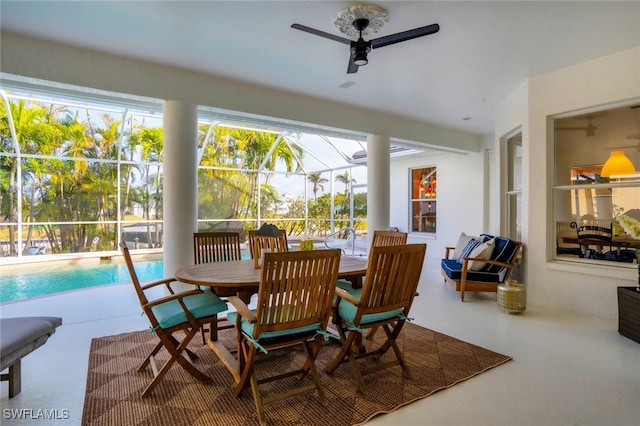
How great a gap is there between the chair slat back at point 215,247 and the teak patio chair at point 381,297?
1614 millimetres

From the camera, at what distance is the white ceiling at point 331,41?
279cm

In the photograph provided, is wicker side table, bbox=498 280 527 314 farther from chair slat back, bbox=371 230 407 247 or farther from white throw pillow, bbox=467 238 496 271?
chair slat back, bbox=371 230 407 247

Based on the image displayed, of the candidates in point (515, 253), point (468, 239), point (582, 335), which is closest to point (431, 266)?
point (468, 239)

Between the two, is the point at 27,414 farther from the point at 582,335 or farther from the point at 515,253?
the point at 515,253

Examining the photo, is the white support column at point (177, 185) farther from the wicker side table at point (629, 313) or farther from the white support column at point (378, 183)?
the wicker side table at point (629, 313)

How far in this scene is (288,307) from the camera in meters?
2.03

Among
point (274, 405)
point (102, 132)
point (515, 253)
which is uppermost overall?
point (102, 132)

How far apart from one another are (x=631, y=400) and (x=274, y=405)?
223 cm

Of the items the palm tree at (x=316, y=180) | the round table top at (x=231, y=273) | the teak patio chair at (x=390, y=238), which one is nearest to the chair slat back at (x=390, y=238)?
the teak patio chair at (x=390, y=238)

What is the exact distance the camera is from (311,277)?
6.59 feet

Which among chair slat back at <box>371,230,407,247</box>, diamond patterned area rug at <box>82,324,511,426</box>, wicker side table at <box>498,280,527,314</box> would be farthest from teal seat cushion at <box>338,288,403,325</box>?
wicker side table at <box>498,280,527,314</box>

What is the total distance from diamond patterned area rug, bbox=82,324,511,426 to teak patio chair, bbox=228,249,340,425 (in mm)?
115

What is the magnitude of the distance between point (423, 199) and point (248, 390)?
7.74m

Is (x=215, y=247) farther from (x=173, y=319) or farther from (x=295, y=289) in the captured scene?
(x=295, y=289)
